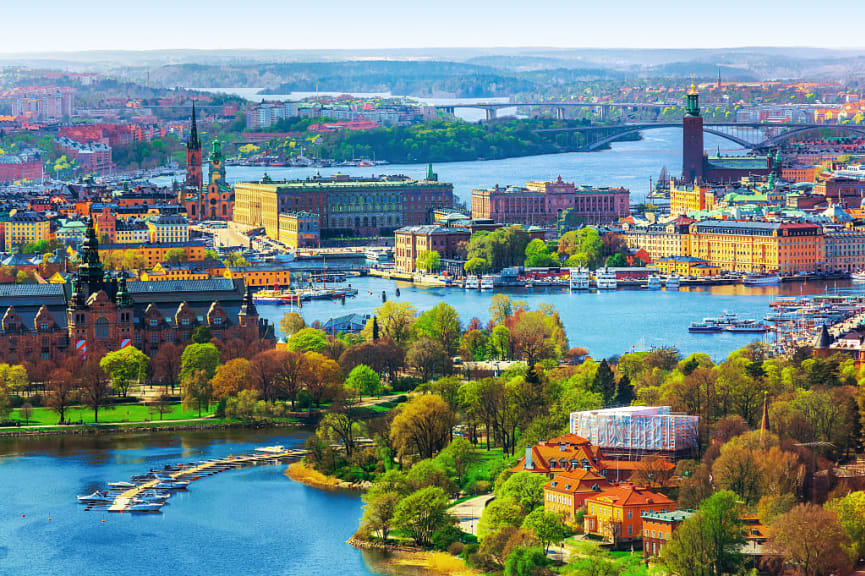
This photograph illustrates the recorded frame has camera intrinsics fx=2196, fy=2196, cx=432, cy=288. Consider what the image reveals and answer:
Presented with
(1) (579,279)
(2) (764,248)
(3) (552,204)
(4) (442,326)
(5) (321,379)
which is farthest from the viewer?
(3) (552,204)

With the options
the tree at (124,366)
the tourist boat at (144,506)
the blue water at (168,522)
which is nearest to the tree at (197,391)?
the tree at (124,366)

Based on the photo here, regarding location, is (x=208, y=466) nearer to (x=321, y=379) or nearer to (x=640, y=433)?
(x=321, y=379)

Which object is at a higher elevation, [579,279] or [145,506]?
[145,506]

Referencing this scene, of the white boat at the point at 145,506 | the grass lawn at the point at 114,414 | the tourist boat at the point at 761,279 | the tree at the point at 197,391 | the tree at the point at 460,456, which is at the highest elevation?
the tree at the point at 460,456

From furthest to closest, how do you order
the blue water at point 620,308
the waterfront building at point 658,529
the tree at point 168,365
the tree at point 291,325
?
1. the blue water at point 620,308
2. the tree at point 291,325
3. the tree at point 168,365
4. the waterfront building at point 658,529

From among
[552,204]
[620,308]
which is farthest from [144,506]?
[552,204]

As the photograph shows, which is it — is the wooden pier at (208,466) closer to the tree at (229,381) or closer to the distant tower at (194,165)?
the tree at (229,381)
